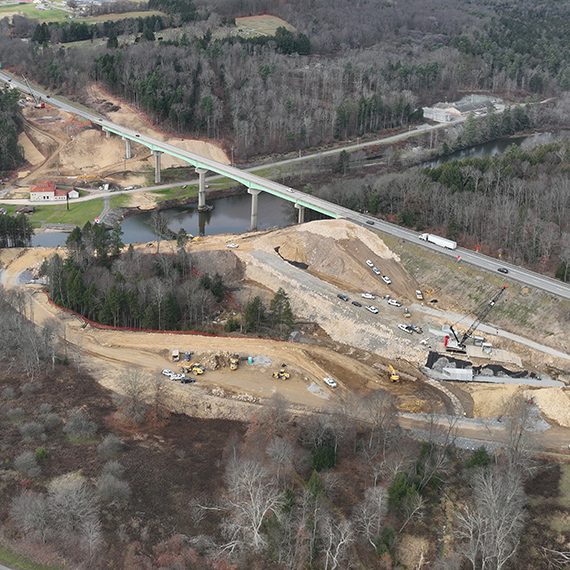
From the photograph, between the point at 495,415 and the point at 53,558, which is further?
the point at 495,415

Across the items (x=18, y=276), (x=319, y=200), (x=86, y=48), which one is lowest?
(x=18, y=276)

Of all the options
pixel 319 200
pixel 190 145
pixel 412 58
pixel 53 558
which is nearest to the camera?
pixel 53 558

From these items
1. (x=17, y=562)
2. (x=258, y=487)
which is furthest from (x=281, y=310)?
(x=17, y=562)

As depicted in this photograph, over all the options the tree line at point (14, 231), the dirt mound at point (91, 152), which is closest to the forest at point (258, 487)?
the tree line at point (14, 231)

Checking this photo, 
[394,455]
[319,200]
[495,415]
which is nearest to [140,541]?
[394,455]

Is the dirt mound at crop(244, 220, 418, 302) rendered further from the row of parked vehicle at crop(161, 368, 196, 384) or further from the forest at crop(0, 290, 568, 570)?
the row of parked vehicle at crop(161, 368, 196, 384)

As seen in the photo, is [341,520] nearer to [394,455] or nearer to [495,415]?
[394,455]

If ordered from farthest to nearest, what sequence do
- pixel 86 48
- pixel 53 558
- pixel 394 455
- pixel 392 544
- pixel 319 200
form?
pixel 86 48 → pixel 319 200 → pixel 394 455 → pixel 392 544 → pixel 53 558
